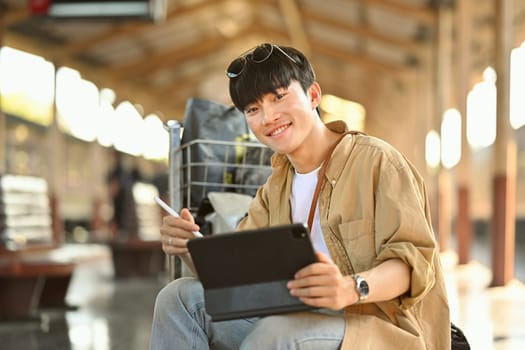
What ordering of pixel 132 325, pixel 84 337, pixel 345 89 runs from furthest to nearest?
pixel 345 89 → pixel 132 325 → pixel 84 337

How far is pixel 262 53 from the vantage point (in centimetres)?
146

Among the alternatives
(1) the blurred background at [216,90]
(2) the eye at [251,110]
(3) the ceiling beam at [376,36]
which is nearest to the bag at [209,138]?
(1) the blurred background at [216,90]

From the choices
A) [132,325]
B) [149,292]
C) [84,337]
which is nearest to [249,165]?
[84,337]

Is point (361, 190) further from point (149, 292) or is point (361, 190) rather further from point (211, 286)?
point (149, 292)

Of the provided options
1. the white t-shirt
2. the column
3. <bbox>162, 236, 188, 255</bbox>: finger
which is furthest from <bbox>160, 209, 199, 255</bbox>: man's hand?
the column

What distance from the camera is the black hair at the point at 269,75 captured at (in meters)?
1.45

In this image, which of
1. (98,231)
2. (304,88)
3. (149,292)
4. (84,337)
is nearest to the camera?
(304,88)

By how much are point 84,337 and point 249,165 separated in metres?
1.79

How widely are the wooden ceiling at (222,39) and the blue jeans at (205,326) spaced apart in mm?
7650

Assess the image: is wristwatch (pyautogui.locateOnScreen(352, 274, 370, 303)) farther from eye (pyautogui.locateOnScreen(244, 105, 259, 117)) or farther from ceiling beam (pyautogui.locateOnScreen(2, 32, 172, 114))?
ceiling beam (pyautogui.locateOnScreen(2, 32, 172, 114))

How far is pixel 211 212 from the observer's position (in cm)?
230

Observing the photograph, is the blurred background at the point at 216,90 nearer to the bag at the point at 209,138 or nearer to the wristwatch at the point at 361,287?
the bag at the point at 209,138

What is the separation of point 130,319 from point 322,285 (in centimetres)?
337

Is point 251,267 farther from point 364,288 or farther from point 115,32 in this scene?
point 115,32
